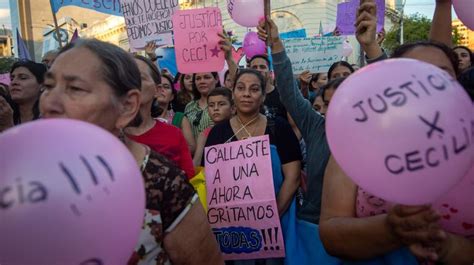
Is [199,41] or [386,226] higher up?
[199,41]

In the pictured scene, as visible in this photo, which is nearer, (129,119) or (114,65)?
(114,65)

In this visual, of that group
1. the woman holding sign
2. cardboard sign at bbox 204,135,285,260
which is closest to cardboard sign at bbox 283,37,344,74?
the woman holding sign

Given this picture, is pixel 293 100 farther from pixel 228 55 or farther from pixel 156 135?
pixel 228 55

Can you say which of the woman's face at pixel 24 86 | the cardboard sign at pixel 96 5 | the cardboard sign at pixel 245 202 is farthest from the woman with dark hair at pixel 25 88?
the cardboard sign at pixel 96 5

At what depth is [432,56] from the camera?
1854 mm

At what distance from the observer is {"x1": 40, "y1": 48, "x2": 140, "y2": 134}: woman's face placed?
1.54 meters

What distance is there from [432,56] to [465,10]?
123 cm

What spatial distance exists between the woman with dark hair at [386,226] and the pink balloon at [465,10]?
107 cm

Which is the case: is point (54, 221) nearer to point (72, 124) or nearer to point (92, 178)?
point (92, 178)

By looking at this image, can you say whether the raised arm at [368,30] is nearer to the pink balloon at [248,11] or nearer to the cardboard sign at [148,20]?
the pink balloon at [248,11]

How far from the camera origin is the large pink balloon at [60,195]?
104cm

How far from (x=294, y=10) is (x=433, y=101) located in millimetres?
28705

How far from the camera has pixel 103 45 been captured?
5.47 ft

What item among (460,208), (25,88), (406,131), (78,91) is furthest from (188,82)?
(406,131)
